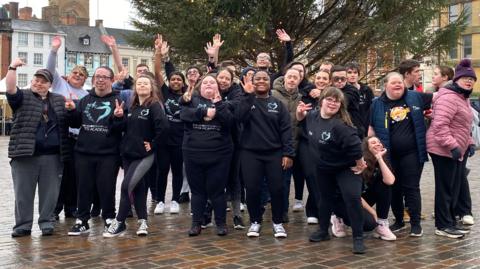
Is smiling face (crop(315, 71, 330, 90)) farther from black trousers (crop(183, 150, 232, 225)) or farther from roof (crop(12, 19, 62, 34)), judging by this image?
roof (crop(12, 19, 62, 34))

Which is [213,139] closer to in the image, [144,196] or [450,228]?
[144,196]

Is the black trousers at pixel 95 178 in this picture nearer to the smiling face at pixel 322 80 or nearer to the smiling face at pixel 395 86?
the smiling face at pixel 322 80

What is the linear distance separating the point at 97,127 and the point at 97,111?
0.20m

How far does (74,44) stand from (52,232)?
238 feet

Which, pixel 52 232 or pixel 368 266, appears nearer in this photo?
pixel 368 266

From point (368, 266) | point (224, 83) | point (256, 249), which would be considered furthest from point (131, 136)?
point (368, 266)

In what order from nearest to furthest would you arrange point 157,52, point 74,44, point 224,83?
point 224,83 < point 157,52 < point 74,44

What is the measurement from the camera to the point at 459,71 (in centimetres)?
700

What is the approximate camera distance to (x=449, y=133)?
678 cm

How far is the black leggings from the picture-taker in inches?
279

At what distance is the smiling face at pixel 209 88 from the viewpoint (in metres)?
7.18

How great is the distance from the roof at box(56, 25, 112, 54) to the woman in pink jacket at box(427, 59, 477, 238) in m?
72.5

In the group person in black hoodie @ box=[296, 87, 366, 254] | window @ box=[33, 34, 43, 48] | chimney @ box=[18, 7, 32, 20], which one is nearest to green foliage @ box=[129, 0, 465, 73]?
person in black hoodie @ box=[296, 87, 366, 254]

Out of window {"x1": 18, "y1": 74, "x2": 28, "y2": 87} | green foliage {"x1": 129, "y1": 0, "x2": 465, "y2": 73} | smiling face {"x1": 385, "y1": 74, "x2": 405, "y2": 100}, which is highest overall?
window {"x1": 18, "y1": 74, "x2": 28, "y2": 87}
